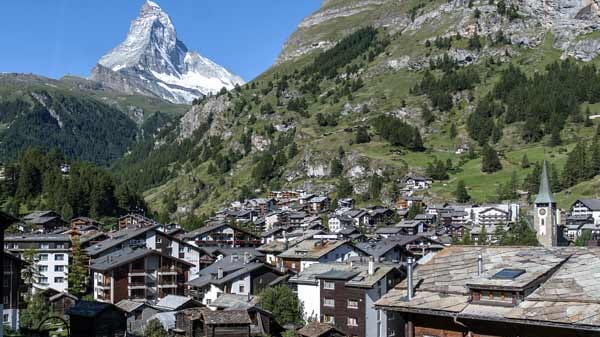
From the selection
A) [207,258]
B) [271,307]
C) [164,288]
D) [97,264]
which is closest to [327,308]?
[271,307]

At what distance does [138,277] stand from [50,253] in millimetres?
15142

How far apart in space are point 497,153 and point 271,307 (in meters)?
130

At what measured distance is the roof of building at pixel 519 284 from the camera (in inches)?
769

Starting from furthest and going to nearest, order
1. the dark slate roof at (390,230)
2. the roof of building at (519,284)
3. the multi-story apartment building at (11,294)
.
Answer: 1. the dark slate roof at (390,230)
2. the multi-story apartment building at (11,294)
3. the roof of building at (519,284)

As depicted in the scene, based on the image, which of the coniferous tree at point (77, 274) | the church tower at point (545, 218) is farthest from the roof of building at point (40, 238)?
the church tower at point (545, 218)

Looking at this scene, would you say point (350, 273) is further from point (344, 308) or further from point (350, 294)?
point (344, 308)

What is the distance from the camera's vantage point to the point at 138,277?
77.0 m

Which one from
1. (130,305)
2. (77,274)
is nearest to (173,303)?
(130,305)

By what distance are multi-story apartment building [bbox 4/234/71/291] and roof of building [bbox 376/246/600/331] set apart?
6885 centimetres

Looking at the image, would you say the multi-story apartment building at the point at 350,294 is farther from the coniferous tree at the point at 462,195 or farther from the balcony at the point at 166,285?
the coniferous tree at the point at 462,195

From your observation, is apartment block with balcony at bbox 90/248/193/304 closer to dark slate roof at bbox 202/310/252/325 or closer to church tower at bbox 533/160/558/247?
dark slate roof at bbox 202/310/252/325

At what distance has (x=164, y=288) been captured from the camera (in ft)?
258

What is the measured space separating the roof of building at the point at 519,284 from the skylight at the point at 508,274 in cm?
7

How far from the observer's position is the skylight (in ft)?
70.3
